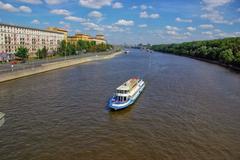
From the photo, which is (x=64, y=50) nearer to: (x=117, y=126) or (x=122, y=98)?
(x=122, y=98)

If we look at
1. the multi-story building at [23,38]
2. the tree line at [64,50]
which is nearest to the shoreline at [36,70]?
the tree line at [64,50]

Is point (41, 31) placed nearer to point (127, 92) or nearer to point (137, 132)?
point (127, 92)

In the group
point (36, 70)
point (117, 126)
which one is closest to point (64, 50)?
point (36, 70)

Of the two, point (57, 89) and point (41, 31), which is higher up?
point (41, 31)

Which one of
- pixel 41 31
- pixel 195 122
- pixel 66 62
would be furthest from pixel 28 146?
pixel 41 31

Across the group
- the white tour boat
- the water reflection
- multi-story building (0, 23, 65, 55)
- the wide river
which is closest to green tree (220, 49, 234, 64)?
the wide river
